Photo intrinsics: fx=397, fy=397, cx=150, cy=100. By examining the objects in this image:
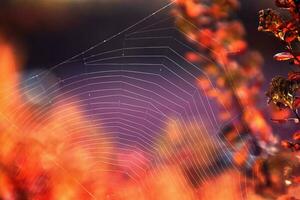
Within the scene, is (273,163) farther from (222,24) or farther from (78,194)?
(222,24)

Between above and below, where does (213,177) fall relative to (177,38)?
below

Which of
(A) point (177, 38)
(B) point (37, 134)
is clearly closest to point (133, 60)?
(A) point (177, 38)

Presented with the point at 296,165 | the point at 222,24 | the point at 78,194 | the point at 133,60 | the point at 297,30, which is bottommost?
the point at 296,165

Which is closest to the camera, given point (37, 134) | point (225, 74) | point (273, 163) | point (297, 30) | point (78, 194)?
point (297, 30)

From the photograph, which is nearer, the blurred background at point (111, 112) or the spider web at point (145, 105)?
the blurred background at point (111, 112)

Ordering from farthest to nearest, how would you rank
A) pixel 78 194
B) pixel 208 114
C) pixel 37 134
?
pixel 208 114, pixel 37 134, pixel 78 194

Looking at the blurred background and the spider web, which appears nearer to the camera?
the blurred background

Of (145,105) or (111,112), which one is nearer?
(111,112)

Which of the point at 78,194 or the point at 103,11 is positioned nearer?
the point at 78,194
